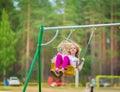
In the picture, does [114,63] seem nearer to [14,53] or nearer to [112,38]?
[112,38]

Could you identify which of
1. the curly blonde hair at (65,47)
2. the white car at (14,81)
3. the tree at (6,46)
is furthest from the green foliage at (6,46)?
the curly blonde hair at (65,47)

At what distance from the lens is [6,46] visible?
24.9 m

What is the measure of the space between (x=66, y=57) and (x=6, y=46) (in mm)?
16725

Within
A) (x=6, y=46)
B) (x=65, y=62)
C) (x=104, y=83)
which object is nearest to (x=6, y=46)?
(x=6, y=46)

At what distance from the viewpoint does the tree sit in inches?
974

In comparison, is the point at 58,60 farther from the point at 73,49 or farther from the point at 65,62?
the point at 73,49

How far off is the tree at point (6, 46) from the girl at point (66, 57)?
16280 millimetres

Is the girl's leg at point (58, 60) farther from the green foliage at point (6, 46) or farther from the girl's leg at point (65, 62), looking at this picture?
the green foliage at point (6, 46)

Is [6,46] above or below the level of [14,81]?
above

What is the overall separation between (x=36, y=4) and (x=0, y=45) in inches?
186

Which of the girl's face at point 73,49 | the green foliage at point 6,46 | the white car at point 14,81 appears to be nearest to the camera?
the girl's face at point 73,49

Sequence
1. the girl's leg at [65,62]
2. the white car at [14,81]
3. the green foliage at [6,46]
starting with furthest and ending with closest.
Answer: the white car at [14,81] → the green foliage at [6,46] → the girl's leg at [65,62]

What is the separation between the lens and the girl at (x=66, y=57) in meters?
8.72

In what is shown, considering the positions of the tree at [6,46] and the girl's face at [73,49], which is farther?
the tree at [6,46]
